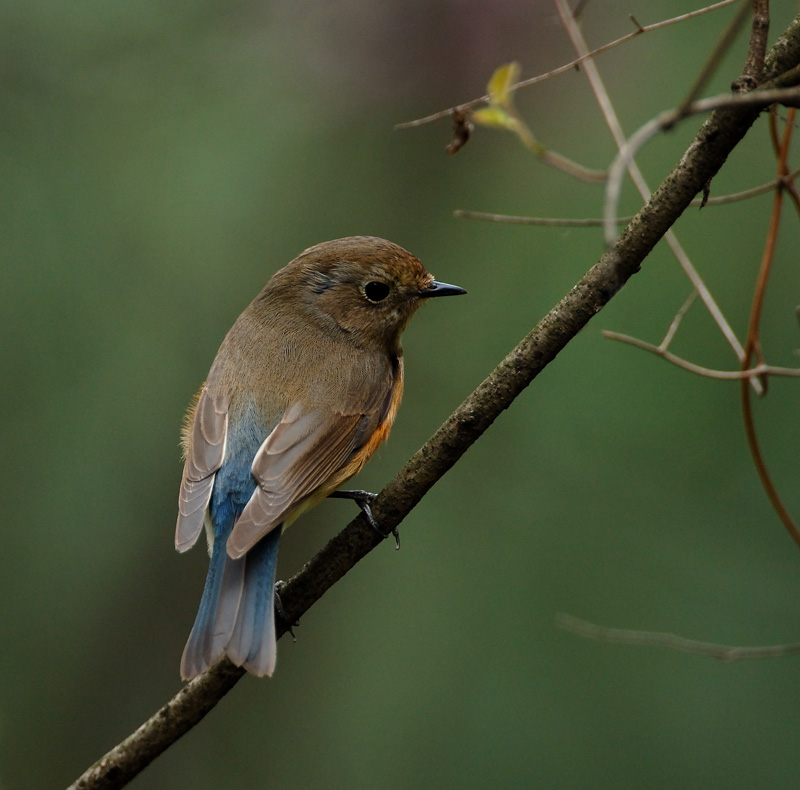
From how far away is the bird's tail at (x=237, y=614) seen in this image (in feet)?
8.41

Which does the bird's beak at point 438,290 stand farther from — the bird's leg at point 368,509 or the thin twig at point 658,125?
the thin twig at point 658,125

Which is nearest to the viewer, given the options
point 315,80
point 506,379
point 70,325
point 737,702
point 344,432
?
point 506,379

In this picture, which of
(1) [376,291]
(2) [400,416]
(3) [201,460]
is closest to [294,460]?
(3) [201,460]

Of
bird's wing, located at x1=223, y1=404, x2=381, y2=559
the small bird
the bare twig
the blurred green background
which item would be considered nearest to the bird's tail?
the small bird

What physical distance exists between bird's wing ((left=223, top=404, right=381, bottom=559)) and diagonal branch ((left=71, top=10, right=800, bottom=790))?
8.5 inches

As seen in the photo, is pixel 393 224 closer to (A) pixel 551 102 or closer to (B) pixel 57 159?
(A) pixel 551 102

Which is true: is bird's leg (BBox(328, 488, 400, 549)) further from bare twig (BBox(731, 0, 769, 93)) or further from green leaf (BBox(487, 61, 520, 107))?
bare twig (BBox(731, 0, 769, 93))

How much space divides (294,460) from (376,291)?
2.75ft

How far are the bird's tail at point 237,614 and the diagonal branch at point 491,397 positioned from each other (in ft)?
0.23

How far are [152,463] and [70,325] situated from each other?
0.82m

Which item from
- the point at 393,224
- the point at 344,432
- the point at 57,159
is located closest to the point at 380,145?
the point at 393,224

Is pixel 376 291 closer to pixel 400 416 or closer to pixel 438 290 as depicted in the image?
pixel 438 290

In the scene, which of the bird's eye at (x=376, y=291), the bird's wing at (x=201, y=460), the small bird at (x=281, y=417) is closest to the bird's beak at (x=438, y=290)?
the small bird at (x=281, y=417)

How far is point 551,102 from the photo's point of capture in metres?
4.90
